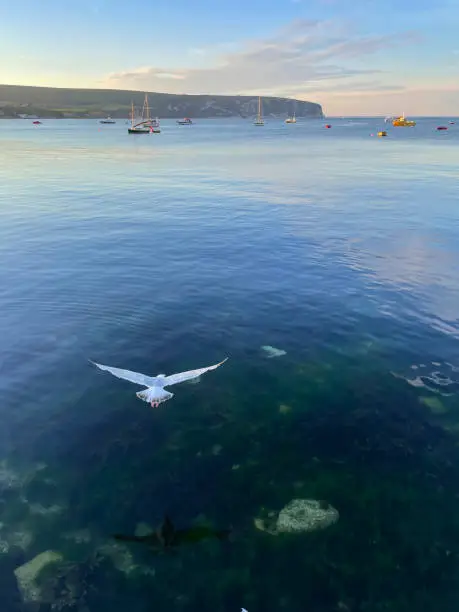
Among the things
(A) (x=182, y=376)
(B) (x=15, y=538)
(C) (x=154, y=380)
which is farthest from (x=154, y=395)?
(B) (x=15, y=538)

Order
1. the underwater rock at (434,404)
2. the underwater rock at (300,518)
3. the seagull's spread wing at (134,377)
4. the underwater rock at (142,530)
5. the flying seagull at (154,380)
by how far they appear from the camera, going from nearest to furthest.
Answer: the underwater rock at (142,530) → the underwater rock at (300,518) → the underwater rock at (434,404) → the flying seagull at (154,380) → the seagull's spread wing at (134,377)

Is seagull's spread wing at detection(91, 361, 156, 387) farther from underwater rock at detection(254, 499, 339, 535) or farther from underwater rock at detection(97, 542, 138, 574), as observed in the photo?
underwater rock at detection(254, 499, 339, 535)

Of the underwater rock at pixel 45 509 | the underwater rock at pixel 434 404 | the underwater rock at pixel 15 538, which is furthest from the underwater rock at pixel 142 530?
the underwater rock at pixel 434 404

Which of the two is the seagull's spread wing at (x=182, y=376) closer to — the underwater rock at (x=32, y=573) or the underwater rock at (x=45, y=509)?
the underwater rock at (x=45, y=509)

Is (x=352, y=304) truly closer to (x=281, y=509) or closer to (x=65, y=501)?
(x=281, y=509)

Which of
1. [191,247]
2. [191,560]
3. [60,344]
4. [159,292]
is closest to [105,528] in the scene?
[191,560]

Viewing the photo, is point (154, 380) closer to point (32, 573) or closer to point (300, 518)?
point (300, 518)

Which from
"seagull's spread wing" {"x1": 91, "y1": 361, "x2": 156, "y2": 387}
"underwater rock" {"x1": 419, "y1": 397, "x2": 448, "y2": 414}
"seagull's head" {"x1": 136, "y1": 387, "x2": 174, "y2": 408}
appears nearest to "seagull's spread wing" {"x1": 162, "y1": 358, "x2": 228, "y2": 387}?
"seagull's head" {"x1": 136, "y1": 387, "x2": 174, "y2": 408}
